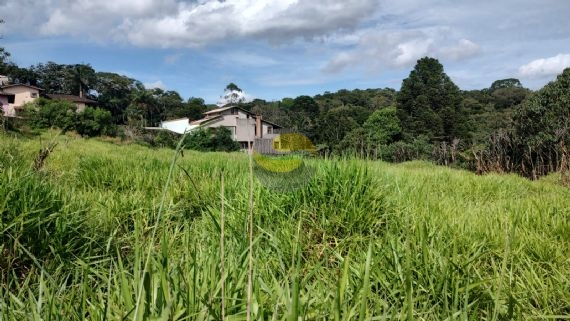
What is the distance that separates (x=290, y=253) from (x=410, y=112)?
59621mm

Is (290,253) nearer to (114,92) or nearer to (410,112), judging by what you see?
(410,112)

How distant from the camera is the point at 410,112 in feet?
194

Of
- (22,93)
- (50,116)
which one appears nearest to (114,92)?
(22,93)

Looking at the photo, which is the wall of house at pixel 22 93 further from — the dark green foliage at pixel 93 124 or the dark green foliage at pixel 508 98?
the dark green foliage at pixel 508 98

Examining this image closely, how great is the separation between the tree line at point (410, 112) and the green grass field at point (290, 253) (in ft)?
24.0

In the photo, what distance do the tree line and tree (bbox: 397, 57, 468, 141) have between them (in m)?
0.12

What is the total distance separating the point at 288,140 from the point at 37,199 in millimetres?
2645

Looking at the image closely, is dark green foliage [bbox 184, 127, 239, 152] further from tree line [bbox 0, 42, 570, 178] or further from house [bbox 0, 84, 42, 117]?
house [bbox 0, 84, 42, 117]

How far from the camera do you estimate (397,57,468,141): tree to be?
53875 millimetres

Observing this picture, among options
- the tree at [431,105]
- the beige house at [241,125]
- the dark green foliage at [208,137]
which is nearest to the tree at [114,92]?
the tree at [431,105]

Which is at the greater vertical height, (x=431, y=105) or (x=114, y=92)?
(x=114, y=92)

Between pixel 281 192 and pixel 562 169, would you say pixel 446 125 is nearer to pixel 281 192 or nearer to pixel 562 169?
pixel 562 169

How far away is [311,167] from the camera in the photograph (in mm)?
3855

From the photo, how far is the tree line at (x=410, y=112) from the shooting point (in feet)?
72.4
